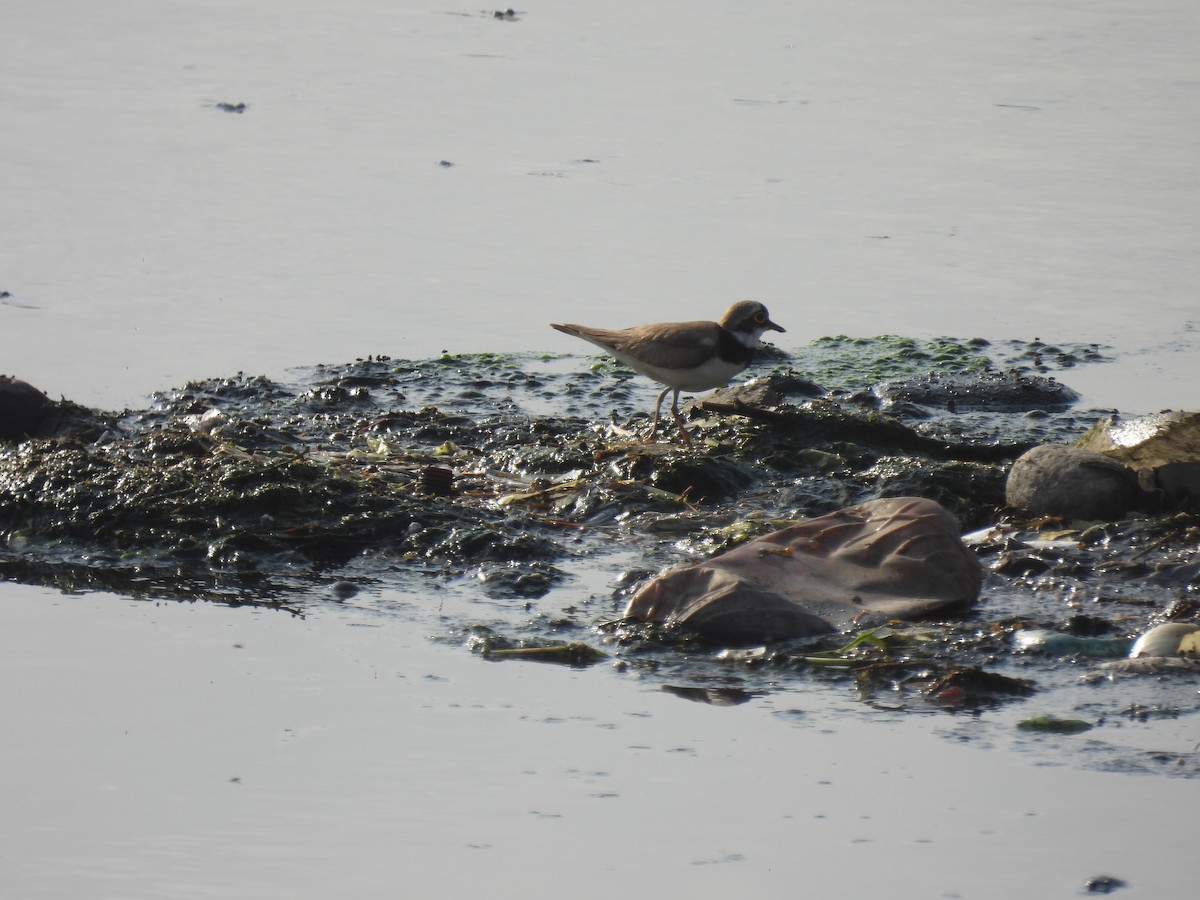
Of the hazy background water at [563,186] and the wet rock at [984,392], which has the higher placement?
the hazy background water at [563,186]

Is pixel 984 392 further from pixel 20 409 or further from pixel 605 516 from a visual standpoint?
pixel 20 409

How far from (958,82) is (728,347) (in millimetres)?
8544

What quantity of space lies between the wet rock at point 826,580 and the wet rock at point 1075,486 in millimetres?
1038

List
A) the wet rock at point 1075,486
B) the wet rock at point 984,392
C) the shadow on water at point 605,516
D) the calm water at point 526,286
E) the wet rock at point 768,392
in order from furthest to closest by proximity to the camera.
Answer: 1. the wet rock at point 984,392
2. the wet rock at point 768,392
3. the wet rock at point 1075,486
4. the shadow on water at point 605,516
5. the calm water at point 526,286

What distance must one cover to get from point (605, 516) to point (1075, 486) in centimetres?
202

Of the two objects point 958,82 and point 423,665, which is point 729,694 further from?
point 958,82

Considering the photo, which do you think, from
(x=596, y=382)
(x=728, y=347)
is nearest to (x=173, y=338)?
(x=596, y=382)

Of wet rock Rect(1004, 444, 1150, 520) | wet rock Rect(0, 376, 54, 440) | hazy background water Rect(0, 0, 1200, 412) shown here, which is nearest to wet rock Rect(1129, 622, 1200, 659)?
wet rock Rect(1004, 444, 1150, 520)

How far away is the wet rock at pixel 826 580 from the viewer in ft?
20.0

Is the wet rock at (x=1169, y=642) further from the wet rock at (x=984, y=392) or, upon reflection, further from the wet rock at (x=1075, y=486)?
the wet rock at (x=984, y=392)

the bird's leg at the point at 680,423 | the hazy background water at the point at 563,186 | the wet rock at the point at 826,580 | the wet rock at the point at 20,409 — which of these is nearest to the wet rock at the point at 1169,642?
the wet rock at the point at 826,580

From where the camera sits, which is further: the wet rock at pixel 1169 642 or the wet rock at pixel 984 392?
the wet rock at pixel 984 392

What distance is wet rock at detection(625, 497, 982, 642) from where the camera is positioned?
6.09m

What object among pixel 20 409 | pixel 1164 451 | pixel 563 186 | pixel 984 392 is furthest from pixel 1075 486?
pixel 563 186
